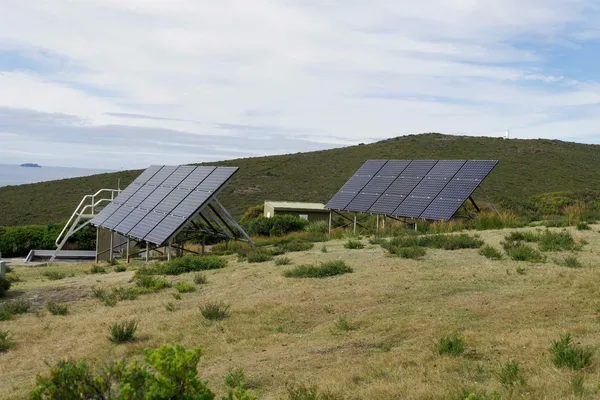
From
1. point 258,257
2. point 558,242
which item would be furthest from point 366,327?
point 558,242

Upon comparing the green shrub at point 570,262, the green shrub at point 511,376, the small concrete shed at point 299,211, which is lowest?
the green shrub at point 511,376

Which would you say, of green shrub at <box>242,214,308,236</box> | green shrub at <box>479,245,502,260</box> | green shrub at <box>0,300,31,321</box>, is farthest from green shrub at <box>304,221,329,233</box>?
green shrub at <box>0,300,31,321</box>

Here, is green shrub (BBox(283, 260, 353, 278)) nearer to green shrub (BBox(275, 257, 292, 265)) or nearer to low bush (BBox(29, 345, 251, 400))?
green shrub (BBox(275, 257, 292, 265))

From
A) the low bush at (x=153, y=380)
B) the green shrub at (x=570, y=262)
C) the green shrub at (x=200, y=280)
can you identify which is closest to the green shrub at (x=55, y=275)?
the green shrub at (x=200, y=280)

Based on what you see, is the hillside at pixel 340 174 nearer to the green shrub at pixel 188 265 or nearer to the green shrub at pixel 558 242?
the green shrub at pixel 188 265

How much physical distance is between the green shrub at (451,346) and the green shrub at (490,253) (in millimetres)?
7074

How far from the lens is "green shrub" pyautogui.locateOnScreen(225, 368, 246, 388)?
23.8 feet

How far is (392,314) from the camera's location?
1031 centimetres

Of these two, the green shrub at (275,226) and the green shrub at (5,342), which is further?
the green shrub at (275,226)

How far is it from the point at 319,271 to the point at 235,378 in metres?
6.96

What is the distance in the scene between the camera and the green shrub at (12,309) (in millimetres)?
12599

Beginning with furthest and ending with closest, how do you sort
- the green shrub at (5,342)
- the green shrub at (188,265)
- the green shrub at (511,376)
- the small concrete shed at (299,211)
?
1. the small concrete shed at (299,211)
2. the green shrub at (188,265)
3. the green shrub at (5,342)
4. the green shrub at (511,376)

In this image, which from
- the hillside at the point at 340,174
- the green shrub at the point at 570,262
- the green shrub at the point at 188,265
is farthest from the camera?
the hillside at the point at 340,174

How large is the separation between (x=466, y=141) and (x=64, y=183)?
48977 millimetres
